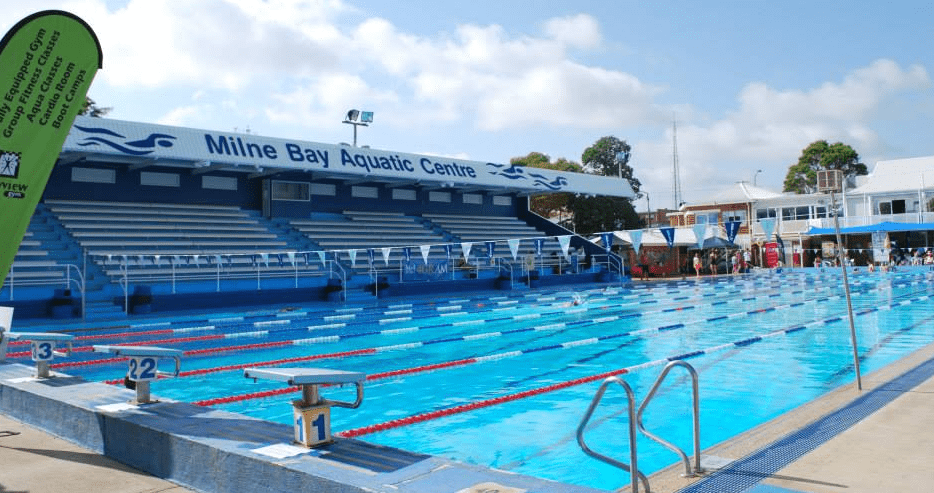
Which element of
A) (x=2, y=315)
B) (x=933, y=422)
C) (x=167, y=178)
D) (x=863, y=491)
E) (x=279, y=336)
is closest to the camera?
(x=863, y=491)

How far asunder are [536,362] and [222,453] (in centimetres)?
634

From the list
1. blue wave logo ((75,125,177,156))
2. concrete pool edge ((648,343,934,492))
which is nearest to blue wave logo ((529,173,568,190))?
blue wave logo ((75,125,177,156))

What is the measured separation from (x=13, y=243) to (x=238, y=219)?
20.3m

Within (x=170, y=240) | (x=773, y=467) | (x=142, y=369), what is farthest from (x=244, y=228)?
(x=773, y=467)

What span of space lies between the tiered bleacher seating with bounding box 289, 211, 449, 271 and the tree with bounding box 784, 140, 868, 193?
38276 mm

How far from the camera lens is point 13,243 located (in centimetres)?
476

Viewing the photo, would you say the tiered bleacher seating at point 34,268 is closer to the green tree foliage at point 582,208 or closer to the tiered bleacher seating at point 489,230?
the tiered bleacher seating at point 489,230

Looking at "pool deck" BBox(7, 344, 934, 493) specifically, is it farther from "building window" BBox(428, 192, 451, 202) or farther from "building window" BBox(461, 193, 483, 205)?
"building window" BBox(461, 193, 483, 205)

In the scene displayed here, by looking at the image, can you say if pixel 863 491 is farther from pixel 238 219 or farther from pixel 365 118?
pixel 365 118

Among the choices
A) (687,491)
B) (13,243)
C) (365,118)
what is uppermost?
(365,118)

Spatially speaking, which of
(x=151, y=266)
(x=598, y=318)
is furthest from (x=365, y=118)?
(x=598, y=318)

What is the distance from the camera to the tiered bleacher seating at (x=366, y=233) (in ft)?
82.4

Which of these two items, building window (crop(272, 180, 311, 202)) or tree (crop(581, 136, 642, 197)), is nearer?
building window (crop(272, 180, 311, 202))

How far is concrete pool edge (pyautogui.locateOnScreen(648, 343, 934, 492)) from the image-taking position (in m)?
3.86
